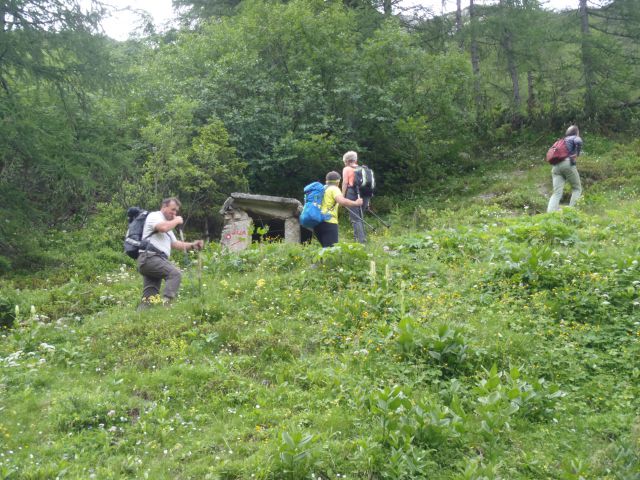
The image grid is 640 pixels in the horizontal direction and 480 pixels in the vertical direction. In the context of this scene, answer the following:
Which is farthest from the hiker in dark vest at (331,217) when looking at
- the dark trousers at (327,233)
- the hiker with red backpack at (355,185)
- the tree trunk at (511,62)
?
the tree trunk at (511,62)

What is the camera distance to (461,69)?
20.6 meters

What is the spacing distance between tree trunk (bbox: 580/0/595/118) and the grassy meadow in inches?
529

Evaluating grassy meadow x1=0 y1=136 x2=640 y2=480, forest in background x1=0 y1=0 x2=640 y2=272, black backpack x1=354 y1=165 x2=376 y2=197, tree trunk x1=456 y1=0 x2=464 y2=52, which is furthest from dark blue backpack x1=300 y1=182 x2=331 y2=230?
tree trunk x1=456 y1=0 x2=464 y2=52

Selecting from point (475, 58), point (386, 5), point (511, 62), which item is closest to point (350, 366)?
Answer: point (511, 62)

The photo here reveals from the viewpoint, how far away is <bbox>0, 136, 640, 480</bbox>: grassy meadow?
15.4 ft

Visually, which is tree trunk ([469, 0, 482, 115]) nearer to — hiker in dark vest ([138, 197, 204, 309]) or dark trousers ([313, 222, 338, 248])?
dark trousers ([313, 222, 338, 248])

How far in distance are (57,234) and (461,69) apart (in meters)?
14.0

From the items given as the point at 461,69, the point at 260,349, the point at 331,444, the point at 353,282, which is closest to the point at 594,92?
the point at 461,69

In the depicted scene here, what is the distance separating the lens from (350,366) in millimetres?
6074

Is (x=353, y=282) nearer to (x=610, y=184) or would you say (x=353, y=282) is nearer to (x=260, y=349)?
(x=260, y=349)

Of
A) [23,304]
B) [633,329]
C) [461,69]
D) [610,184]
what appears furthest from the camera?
[461,69]

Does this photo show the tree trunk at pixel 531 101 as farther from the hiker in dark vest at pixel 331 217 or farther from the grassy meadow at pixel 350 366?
the hiker in dark vest at pixel 331 217

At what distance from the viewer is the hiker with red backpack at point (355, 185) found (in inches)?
429

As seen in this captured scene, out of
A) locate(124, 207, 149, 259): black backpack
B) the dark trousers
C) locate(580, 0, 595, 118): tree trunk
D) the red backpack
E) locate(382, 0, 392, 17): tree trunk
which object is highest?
locate(382, 0, 392, 17): tree trunk
